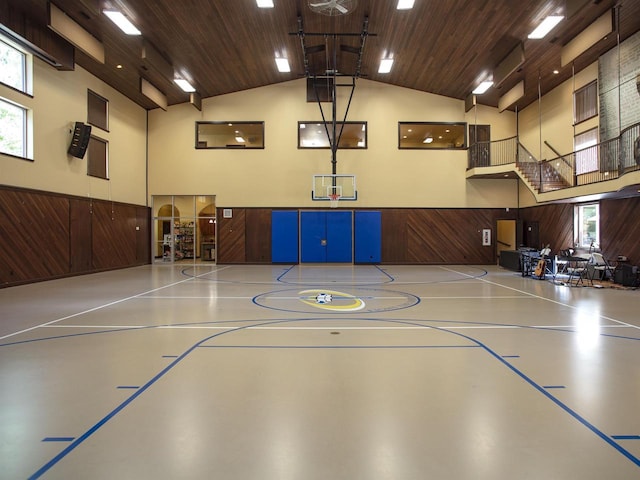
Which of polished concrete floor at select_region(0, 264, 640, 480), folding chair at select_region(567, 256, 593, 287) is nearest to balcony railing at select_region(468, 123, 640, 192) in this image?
folding chair at select_region(567, 256, 593, 287)

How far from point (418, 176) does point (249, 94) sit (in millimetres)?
9099

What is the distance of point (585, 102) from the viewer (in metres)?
14.3

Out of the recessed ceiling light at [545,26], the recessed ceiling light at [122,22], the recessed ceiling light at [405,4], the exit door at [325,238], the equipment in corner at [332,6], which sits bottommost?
the exit door at [325,238]

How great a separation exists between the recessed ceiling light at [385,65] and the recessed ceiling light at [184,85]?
27.1 feet

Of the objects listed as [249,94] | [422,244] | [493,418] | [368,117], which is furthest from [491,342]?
[249,94]

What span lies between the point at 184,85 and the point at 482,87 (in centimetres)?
1284

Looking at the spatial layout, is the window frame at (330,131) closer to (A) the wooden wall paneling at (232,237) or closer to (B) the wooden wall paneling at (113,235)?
(A) the wooden wall paneling at (232,237)

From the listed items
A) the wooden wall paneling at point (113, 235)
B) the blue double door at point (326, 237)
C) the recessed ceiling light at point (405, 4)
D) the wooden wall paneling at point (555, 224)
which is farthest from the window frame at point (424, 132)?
the wooden wall paneling at point (113, 235)

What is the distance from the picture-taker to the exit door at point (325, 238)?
19.9m

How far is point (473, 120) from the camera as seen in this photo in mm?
19750

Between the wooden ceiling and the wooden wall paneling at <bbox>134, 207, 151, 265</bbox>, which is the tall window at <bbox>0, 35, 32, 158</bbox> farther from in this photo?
the wooden wall paneling at <bbox>134, 207, 151, 265</bbox>

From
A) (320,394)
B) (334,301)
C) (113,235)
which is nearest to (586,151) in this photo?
(334,301)

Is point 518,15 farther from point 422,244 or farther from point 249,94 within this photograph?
point 249,94

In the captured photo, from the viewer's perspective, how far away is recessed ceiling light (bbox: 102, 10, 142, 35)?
11461 mm
